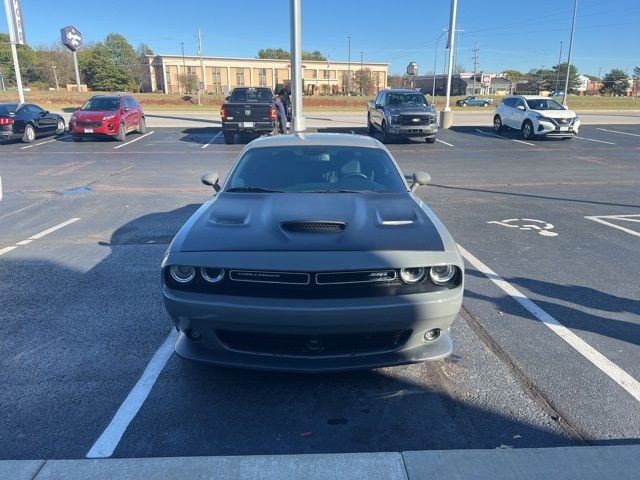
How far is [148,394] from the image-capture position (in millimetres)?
3115

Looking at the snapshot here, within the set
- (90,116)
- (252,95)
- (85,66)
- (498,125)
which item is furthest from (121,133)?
(85,66)

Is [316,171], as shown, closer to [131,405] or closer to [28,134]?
[131,405]

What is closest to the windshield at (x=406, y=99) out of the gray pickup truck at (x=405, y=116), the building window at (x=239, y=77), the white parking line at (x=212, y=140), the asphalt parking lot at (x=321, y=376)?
the gray pickup truck at (x=405, y=116)

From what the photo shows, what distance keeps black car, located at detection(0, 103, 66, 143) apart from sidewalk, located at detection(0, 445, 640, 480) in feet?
64.9

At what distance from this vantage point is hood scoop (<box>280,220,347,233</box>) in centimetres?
316

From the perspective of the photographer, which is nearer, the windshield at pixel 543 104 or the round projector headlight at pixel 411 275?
the round projector headlight at pixel 411 275

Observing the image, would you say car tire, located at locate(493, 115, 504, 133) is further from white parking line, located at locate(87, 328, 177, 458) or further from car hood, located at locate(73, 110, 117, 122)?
white parking line, located at locate(87, 328, 177, 458)

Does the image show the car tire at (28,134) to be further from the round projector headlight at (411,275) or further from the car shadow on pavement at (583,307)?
the round projector headlight at (411,275)

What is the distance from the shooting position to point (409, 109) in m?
18.1

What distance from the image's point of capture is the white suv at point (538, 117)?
19547mm

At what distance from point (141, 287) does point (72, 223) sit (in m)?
3.48

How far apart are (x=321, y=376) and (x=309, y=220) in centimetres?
108

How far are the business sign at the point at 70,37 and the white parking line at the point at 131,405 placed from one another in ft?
171

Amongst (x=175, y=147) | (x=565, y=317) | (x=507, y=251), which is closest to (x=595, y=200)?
(x=507, y=251)
